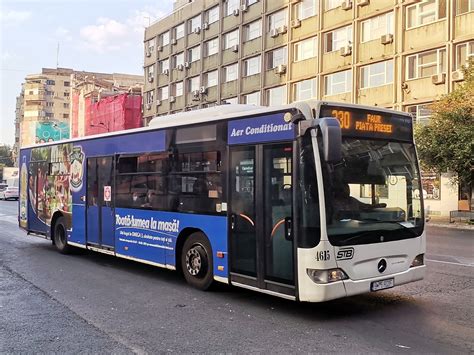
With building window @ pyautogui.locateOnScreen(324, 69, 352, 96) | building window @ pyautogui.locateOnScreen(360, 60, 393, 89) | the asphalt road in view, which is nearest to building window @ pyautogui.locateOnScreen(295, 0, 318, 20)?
building window @ pyautogui.locateOnScreen(324, 69, 352, 96)

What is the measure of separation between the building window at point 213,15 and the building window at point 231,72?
213 inches

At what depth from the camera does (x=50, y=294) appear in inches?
306

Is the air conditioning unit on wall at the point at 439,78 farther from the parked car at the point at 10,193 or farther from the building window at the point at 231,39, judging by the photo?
the parked car at the point at 10,193

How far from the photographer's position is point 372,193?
6719mm

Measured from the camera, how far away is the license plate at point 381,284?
6.57 m

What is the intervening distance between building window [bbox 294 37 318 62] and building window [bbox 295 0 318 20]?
1.82 m

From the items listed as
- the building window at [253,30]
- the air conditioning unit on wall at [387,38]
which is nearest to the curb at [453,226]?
the air conditioning unit on wall at [387,38]

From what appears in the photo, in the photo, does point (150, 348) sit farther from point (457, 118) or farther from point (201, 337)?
point (457, 118)

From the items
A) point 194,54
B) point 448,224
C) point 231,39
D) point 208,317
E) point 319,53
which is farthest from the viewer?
point 194,54

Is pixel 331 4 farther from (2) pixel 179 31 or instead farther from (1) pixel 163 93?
(1) pixel 163 93

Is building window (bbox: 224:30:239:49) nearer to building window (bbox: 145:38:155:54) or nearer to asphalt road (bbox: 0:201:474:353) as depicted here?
building window (bbox: 145:38:155:54)

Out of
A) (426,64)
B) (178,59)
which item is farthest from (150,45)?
(426,64)

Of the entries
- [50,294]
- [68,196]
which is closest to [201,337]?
[50,294]

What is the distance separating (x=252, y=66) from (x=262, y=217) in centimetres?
3869
